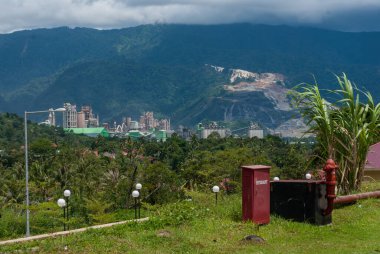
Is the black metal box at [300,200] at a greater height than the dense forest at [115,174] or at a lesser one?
greater

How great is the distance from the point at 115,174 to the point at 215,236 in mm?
28875

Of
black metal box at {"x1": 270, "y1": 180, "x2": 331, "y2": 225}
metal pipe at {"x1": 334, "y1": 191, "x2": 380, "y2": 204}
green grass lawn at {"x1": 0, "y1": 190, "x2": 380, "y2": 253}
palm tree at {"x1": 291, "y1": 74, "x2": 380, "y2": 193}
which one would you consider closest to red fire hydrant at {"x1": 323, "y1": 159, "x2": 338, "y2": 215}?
black metal box at {"x1": 270, "y1": 180, "x2": 331, "y2": 225}

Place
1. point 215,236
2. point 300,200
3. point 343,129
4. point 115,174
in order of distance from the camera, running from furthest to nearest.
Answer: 1. point 115,174
2. point 343,129
3. point 300,200
4. point 215,236

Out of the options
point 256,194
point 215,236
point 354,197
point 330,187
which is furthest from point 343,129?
point 215,236

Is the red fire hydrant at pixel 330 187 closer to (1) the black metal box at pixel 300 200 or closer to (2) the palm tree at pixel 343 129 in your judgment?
(1) the black metal box at pixel 300 200

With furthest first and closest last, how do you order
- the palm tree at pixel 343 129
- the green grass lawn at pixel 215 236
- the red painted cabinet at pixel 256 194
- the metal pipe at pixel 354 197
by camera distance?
1. the palm tree at pixel 343 129
2. the metal pipe at pixel 354 197
3. the red painted cabinet at pixel 256 194
4. the green grass lawn at pixel 215 236

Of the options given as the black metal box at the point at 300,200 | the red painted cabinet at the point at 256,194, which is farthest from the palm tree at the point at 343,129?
the red painted cabinet at the point at 256,194

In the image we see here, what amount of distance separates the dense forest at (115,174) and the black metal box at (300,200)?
105 inches

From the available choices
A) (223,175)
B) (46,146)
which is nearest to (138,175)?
(223,175)

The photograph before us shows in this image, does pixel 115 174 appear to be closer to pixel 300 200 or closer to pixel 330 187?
pixel 300 200

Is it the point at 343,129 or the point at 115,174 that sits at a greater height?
the point at 343,129

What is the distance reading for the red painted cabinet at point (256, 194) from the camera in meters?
8.88

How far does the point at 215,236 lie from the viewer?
8258 mm

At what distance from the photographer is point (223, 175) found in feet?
99.2
